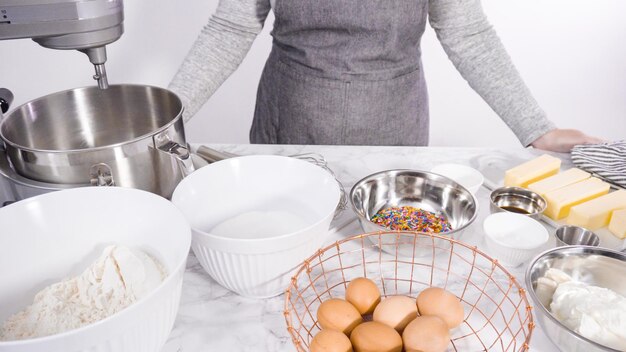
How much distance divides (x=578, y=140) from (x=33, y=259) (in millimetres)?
1051

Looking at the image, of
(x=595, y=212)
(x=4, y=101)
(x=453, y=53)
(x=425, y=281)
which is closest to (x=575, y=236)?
(x=595, y=212)

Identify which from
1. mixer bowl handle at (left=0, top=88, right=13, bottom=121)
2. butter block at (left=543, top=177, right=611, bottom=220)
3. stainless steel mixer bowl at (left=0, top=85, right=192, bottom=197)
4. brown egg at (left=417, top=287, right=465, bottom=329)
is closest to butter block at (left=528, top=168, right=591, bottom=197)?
butter block at (left=543, top=177, right=611, bottom=220)

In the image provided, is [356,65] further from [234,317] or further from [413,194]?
[234,317]

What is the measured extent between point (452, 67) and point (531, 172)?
4.78ft

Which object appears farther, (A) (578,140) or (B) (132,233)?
(A) (578,140)

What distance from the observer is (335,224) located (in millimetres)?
888

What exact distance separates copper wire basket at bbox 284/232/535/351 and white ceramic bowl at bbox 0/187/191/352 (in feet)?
0.56

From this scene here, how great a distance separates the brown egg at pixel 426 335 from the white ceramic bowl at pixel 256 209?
17cm

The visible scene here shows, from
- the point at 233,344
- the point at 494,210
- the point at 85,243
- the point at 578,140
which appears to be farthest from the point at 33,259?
the point at 578,140

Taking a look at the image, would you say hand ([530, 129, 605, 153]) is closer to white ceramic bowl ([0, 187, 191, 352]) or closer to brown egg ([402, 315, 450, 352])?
brown egg ([402, 315, 450, 352])

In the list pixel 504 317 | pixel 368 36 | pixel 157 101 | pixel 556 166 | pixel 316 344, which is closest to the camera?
pixel 316 344

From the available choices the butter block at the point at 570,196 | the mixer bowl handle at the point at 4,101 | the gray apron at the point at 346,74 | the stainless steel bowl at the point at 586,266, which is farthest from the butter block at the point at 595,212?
the mixer bowl handle at the point at 4,101

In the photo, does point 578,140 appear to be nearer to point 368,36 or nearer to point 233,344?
point 368,36

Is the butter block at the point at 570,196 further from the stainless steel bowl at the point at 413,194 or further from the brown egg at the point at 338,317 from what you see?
the brown egg at the point at 338,317
